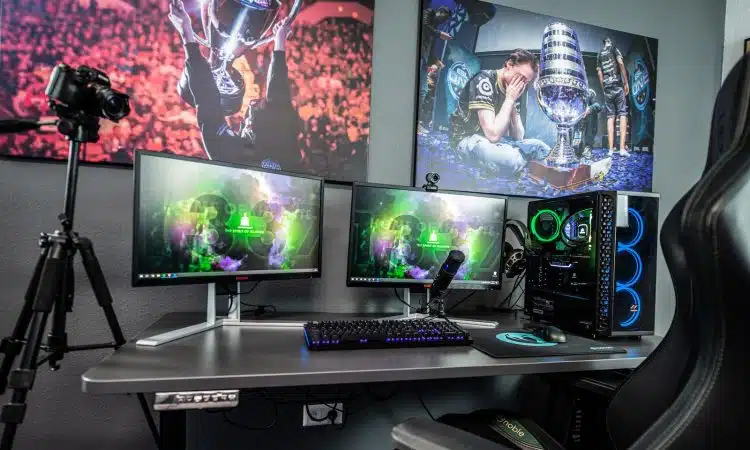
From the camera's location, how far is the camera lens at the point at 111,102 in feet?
3.32

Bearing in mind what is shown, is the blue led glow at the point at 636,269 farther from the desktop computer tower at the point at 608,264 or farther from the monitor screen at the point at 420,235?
the monitor screen at the point at 420,235

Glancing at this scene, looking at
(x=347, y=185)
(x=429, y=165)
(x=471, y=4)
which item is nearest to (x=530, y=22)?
Result: (x=471, y=4)

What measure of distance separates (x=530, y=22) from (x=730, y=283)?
177cm

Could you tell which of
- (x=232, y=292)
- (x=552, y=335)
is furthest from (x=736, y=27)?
(x=232, y=292)

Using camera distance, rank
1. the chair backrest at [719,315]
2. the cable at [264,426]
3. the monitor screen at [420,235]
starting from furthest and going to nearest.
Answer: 1. the cable at [264,426]
2. the monitor screen at [420,235]
3. the chair backrest at [719,315]

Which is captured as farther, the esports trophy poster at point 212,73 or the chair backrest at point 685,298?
the esports trophy poster at point 212,73

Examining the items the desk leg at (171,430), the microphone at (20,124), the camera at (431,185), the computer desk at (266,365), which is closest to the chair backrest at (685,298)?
the computer desk at (266,365)

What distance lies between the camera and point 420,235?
1.49 metres

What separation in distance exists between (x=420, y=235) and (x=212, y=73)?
984 millimetres

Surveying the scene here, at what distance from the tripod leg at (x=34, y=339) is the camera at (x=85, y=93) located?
0.35m

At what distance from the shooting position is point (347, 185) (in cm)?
171

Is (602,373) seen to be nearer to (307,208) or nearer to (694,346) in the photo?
(694,346)

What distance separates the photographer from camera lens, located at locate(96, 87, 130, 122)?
1.01m

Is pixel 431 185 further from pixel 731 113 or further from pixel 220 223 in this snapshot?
pixel 731 113
